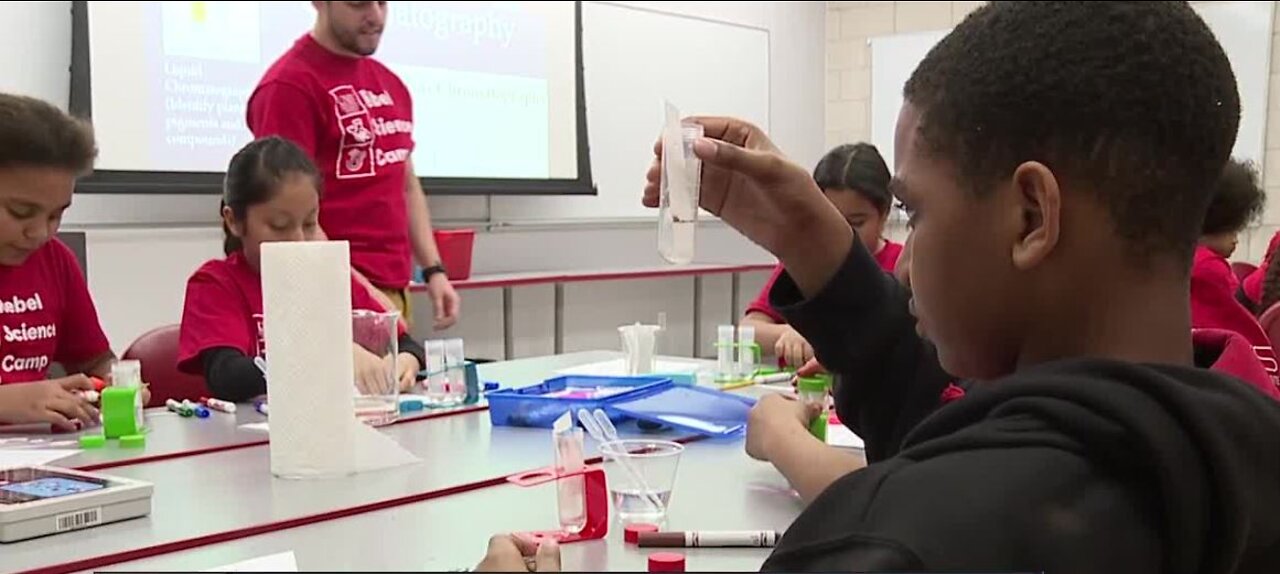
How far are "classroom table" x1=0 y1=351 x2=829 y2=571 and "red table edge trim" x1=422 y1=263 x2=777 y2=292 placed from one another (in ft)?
7.67

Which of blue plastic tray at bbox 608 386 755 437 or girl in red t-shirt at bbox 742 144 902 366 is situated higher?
girl in red t-shirt at bbox 742 144 902 366

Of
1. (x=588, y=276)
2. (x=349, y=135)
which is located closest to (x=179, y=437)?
(x=349, y=135)

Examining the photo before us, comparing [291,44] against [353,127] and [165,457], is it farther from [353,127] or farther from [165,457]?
[165,457]

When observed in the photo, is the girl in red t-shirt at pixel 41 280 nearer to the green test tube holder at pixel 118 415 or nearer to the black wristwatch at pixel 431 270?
the green test tube holder at pixel 118 415

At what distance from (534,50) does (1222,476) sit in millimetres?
4614

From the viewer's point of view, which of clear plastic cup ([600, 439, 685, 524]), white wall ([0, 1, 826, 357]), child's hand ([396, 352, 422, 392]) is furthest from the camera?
white wall ([0, 1, 826, 357])

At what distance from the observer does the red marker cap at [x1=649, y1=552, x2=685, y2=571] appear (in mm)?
960

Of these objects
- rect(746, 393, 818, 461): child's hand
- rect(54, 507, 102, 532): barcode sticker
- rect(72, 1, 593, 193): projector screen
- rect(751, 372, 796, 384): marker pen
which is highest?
rect(72, 1, 593, 193): projector screen

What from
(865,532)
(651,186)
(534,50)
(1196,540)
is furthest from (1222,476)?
(534,50)

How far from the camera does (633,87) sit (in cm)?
552

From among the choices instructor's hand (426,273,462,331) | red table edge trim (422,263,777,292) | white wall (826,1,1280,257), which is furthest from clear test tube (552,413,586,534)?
white wall (826,1,1280,257)

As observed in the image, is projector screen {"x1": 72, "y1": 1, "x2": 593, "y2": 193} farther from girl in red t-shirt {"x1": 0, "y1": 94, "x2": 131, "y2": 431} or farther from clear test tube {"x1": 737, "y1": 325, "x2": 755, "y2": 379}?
clear test tube {"x1": 737, "y1": 325, "x2": 755, "y2": 379}

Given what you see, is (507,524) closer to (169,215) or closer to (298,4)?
(169,215)

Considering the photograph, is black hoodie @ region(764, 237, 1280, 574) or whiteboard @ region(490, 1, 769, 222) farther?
whiteboard @ region(490, 1, 769, 222)
